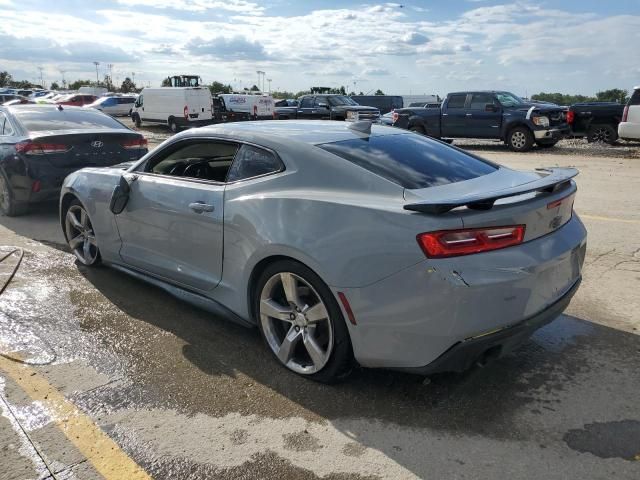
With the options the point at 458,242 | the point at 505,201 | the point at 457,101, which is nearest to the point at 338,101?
the point at 457,101

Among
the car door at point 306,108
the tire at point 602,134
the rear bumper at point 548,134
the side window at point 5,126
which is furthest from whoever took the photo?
the car door at point 306,108

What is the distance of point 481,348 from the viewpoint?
274cm

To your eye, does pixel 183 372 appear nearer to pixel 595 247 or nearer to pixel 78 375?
pixel 78 375

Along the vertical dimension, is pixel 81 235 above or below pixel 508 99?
below

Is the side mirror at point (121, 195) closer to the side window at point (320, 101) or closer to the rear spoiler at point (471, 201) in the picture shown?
the rear spoiler at point (471, 201)

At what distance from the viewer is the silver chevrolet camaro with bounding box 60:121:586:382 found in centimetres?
271

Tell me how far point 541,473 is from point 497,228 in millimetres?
1134

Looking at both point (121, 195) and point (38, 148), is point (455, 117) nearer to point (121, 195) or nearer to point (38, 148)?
point (38, 148)

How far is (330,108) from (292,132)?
67.3ft

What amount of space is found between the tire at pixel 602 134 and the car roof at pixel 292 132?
1621cm

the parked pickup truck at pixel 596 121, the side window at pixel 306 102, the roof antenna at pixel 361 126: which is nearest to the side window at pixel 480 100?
the parked pickup truck at pixel 596 121

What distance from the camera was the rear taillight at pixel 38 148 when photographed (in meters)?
7.22

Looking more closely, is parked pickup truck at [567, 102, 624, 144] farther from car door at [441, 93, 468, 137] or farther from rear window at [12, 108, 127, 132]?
rear window at [12, 108, 127, 132]

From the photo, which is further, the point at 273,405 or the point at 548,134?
the point at 548,134
